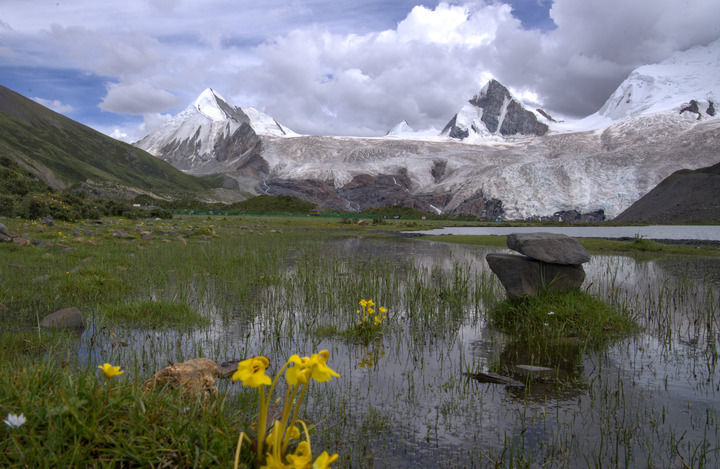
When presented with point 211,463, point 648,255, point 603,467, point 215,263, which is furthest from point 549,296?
point 648,255

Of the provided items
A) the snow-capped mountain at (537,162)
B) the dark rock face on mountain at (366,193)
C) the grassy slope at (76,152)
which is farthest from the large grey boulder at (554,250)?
the grassy slope at (76,152)

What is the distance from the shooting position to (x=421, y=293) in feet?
35.4

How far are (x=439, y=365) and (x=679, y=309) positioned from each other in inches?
282

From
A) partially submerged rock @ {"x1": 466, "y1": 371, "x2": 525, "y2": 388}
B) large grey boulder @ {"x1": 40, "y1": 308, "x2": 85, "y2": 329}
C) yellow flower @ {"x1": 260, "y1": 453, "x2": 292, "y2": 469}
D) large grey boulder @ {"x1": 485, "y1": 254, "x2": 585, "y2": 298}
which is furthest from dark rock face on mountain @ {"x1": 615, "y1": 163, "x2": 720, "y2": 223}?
yellow flower @ {"x1": 260, "y1": 453, "x2": 292, "y2": 469}

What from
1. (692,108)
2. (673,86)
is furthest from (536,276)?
(673,86)

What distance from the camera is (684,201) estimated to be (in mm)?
59156

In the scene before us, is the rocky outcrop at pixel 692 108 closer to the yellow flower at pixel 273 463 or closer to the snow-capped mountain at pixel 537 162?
the snow-capped mountain at pixel 537 162

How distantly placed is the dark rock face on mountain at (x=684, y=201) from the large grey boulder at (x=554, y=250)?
5418 cm

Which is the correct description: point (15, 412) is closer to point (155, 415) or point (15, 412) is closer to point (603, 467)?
point (155, 415)

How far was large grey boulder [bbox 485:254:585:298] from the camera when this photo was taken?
31.5 feet

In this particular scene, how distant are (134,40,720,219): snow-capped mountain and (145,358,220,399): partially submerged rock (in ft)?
319

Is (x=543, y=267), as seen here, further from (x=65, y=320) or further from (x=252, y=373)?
(x=65, y=320)

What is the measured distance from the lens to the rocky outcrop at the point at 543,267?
9516 mm

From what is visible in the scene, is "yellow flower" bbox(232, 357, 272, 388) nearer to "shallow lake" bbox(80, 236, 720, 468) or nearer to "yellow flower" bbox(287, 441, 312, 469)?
"yellow flower" bbox(287, 441, 312, 469)
